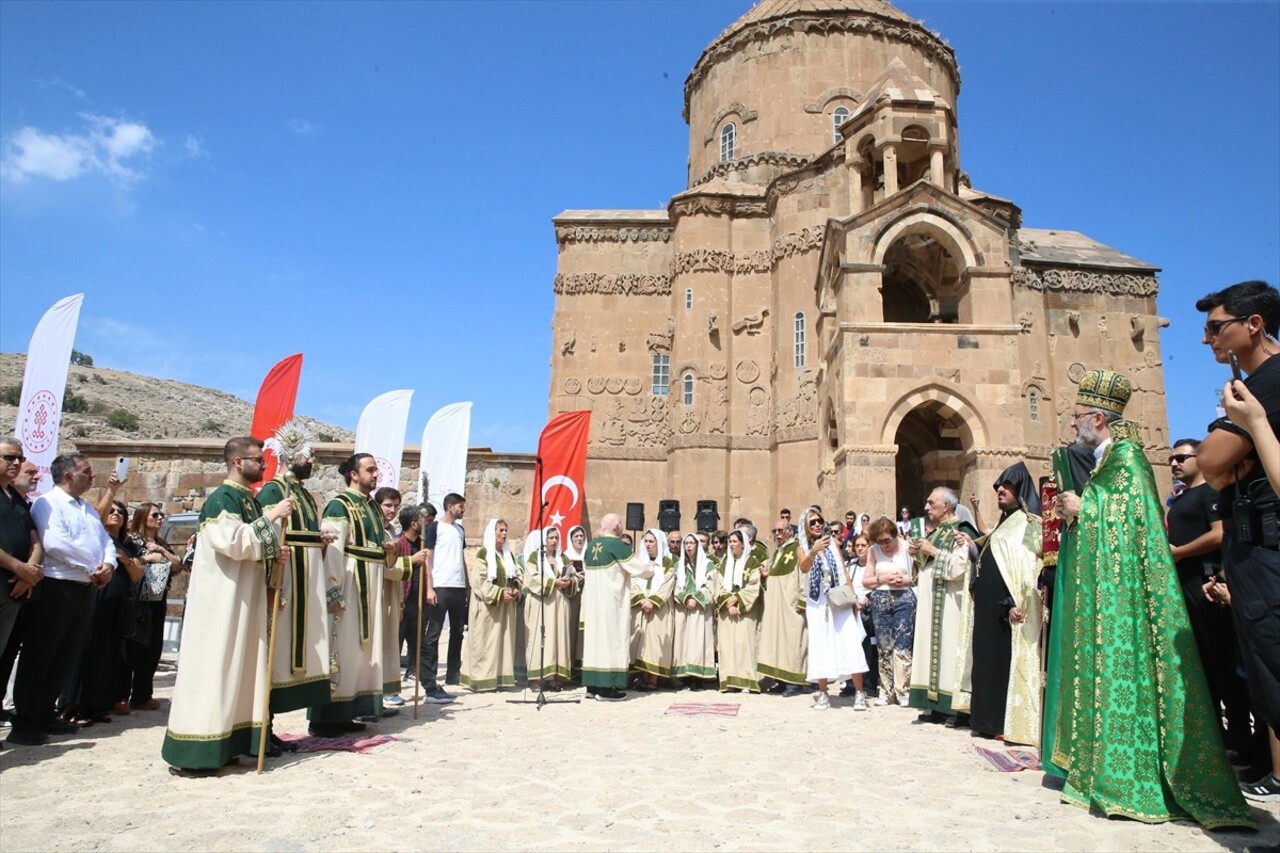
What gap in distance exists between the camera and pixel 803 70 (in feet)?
81.9

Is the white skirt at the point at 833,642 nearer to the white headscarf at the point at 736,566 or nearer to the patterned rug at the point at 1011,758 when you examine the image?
the white headscarf at the point at 736,566

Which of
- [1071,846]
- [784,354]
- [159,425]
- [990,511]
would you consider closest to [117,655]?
[1071,846]

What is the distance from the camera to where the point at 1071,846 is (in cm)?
383

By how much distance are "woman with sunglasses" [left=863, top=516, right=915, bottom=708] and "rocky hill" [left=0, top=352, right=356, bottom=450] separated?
3263cm

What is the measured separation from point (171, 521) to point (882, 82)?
17.0 meters

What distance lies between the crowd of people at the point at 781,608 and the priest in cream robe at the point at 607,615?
3 centimetres

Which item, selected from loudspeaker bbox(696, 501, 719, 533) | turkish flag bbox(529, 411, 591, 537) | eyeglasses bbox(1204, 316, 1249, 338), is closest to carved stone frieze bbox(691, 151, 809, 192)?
turkish flag bbox(529, 411, 591, 537)

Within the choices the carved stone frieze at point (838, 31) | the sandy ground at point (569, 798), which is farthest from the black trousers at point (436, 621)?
the carved stone frieze at point (838, 31)

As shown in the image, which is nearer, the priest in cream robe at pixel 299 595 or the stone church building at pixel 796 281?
the priest in cream robe at pixel 299 595

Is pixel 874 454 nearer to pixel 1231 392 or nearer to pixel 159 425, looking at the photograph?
pixel 1231 392

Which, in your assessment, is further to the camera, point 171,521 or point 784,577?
point 171,521

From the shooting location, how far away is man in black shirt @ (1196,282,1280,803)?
3.49m

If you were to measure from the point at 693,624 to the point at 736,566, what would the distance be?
888mm

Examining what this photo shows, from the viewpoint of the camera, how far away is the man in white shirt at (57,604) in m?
6.12
